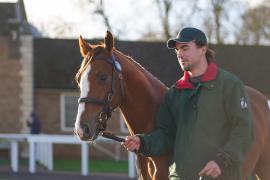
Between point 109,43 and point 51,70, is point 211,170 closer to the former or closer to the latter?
point 109,43

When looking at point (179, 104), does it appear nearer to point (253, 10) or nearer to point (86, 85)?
point (86, 85)

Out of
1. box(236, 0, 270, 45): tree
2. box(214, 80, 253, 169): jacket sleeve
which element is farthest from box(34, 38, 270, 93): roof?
box(214, 80, 253, 169): jacket sleeve

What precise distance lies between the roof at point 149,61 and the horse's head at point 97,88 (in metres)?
19.7

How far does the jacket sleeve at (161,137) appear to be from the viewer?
5.16m

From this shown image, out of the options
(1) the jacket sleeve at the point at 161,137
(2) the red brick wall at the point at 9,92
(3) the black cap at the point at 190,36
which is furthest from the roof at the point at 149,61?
(3) the black cap at the point at 190,36

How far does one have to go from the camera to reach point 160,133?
17.0 ft

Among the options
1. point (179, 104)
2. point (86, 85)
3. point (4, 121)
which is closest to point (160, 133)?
point (179, 104)

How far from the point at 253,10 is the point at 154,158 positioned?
3645cm

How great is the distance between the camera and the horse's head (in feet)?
16.6

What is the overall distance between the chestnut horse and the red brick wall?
1833cm

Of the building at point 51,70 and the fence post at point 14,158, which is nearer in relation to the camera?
the fence post at point 14,158

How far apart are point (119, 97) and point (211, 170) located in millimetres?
1145

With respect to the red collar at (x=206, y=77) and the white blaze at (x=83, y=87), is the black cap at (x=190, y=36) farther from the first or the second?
the white blaze at (x=83, y=87)

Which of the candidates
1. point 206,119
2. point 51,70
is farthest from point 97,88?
point 51,70
